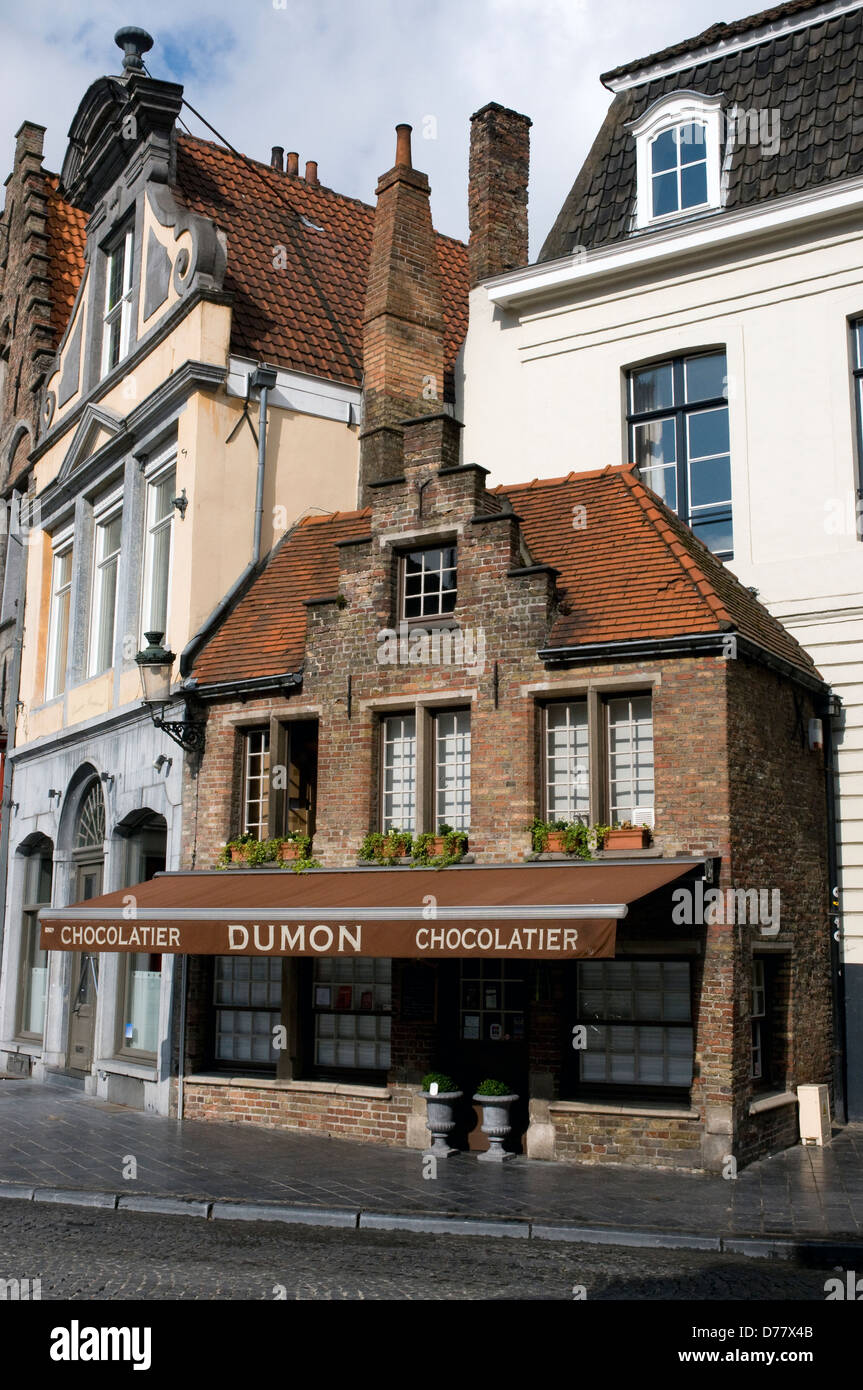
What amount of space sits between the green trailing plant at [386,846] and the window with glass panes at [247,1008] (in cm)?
197

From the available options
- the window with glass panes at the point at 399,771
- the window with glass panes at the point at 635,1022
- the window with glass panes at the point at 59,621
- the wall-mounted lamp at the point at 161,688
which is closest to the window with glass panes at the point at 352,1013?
the window with glass panes at the point at 399,771

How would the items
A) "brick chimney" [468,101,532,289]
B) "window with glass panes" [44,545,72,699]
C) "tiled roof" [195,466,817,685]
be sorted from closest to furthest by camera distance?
"tiled roof" [195,466,817,685]
"brick chimney" [468,101,532,289]
"window with glass panes" [44,545,72,699]

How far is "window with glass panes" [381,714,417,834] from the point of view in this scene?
14141mm

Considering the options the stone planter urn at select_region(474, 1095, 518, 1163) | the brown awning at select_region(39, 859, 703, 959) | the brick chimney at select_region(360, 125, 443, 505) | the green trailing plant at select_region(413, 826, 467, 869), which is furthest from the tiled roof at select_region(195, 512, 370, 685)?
the stone planter urn at select_region(474, 1095, 518, 1163)

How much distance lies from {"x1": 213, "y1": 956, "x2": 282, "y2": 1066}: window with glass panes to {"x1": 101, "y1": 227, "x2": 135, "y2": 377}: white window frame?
9783mm

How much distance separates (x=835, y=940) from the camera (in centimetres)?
1470

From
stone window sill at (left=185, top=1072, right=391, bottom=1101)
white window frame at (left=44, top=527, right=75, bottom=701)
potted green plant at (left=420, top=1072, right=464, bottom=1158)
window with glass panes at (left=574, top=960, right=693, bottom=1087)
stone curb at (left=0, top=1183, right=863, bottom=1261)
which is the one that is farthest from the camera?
white window frame at (left=44, top=527, right=75, bottom=701)

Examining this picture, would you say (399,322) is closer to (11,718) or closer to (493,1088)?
(11,718)

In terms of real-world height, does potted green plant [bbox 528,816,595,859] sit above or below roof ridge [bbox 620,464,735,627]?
below

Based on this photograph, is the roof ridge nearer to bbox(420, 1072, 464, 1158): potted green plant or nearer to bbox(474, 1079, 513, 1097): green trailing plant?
bbox(474, 1079, 513, 1097): green trailing plant

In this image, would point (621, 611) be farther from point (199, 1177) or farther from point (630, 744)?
point (199, 1177)

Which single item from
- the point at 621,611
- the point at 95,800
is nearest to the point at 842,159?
the point at 621,611

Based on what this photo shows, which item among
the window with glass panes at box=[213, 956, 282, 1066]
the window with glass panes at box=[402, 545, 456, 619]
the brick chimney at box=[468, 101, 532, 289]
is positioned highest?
the brick chimney at box=[468, 101, 532, 289]

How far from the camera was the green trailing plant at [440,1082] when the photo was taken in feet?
42.0
